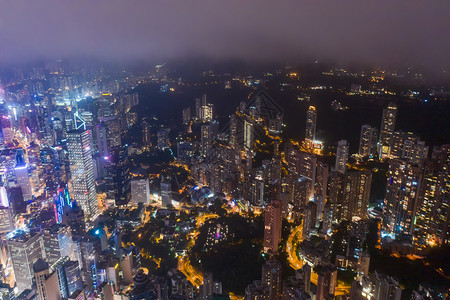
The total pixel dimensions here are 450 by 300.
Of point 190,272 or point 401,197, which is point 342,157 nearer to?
point 401,197

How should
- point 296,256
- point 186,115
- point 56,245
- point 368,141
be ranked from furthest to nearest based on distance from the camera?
1. point 186,115
2. point 368,141
3. point 296,256
4. point 56,245

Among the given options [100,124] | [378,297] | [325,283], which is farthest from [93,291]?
[100,124]

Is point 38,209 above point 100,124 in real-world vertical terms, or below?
below

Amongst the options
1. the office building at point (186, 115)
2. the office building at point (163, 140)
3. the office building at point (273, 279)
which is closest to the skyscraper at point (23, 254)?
the office building at point (273, 279)

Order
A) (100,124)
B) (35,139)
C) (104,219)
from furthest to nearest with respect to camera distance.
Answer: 1. (35,139)
2. (100,124)
3. (104,219)

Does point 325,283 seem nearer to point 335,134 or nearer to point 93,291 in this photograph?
point 93,291

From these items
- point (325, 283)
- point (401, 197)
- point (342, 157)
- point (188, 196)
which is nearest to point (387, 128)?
point (342, 157)
